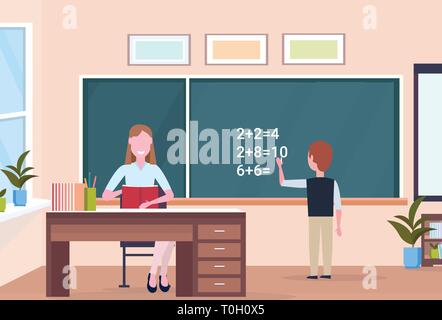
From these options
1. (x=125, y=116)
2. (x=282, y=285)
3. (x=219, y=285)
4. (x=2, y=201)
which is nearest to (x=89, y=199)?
(x=2, y=201)

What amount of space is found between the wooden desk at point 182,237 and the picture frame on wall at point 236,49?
10.5ft

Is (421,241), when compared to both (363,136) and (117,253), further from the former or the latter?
(117,253)

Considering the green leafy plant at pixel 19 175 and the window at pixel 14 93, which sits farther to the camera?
the window at pixel 14 93

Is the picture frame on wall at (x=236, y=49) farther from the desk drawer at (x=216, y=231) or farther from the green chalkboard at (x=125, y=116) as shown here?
the desk drawer at (x=216, y=231)

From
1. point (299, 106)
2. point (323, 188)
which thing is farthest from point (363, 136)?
point (323, 188)

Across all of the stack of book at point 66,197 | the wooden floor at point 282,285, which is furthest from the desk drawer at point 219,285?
the stack of book at point 66,197

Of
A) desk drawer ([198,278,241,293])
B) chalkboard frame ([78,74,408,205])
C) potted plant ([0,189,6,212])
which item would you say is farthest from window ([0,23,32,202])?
desk drawer ([198,278,241,293])

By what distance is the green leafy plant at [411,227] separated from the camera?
46.8 feet

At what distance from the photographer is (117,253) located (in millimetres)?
14656

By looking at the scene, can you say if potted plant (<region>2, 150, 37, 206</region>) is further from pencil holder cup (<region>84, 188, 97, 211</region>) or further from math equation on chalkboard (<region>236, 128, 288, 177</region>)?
math equation on chalkboard (<region>236, 128, 288, 177</region>)

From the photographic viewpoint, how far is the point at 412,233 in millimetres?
14359

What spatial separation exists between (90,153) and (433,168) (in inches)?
157

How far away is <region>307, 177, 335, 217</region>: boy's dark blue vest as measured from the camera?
13.0m

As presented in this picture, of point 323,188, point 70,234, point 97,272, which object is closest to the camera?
point 70,234
